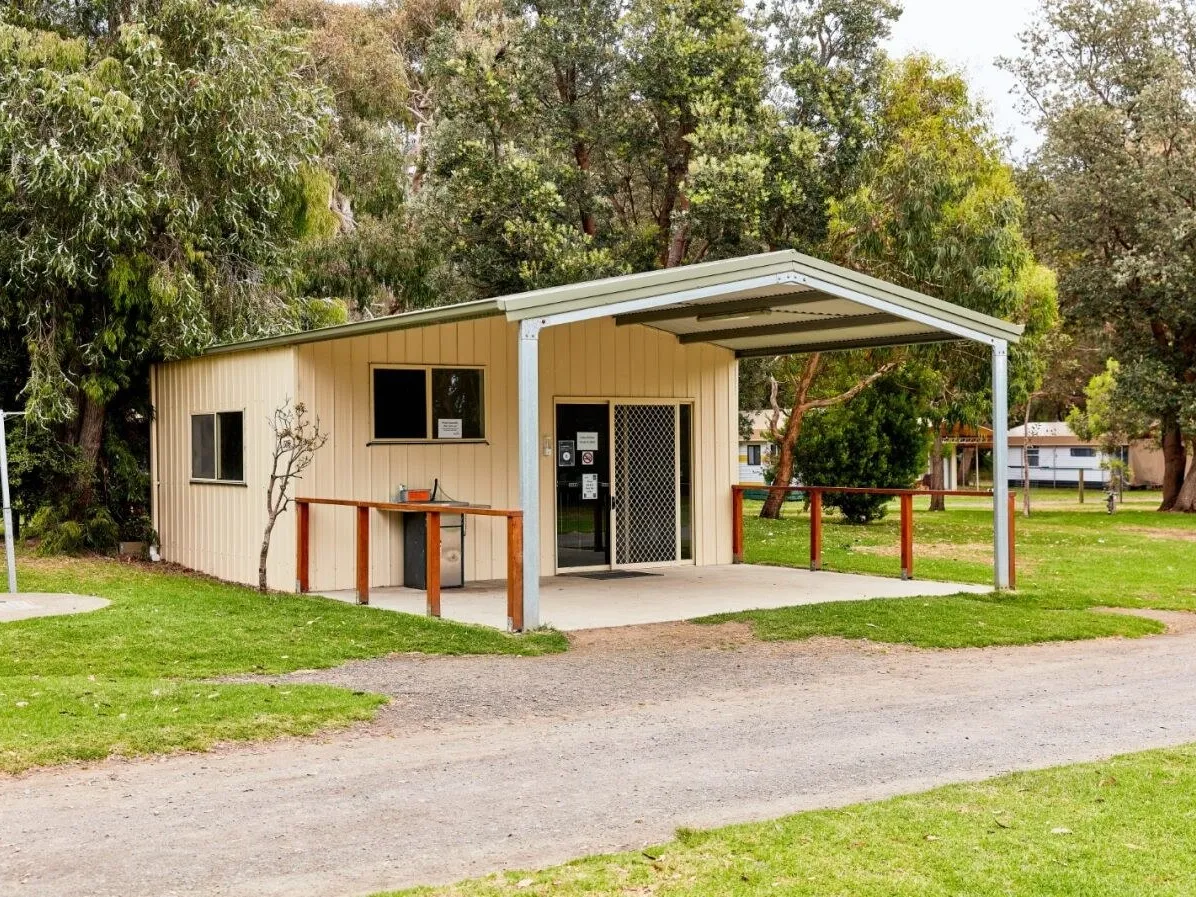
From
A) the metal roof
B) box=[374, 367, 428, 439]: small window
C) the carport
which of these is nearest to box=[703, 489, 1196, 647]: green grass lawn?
the carport

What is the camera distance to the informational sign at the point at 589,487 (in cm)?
1455

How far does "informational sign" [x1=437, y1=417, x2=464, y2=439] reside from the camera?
538 inches

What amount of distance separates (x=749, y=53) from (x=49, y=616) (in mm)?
13922

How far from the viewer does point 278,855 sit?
5023 millimetres

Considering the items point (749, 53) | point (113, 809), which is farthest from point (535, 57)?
point (113, 809)

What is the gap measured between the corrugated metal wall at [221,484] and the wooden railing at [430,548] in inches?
9.3

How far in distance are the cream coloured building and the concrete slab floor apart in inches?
24.5

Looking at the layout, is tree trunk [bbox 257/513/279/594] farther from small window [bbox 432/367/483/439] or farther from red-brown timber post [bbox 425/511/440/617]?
red-brown timber post [bbox 425/511/440/617]

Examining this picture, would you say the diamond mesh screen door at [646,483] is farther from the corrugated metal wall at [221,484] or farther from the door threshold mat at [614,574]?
the corrugated metal wall at [221,484]

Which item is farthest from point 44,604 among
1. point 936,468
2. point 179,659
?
point 936,468

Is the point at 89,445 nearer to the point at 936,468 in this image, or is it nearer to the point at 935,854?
the point at 935,854

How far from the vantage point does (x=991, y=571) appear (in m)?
15.9

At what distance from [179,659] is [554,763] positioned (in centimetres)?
372

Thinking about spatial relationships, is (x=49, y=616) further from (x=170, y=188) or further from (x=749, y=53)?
(x=749, y=53)
